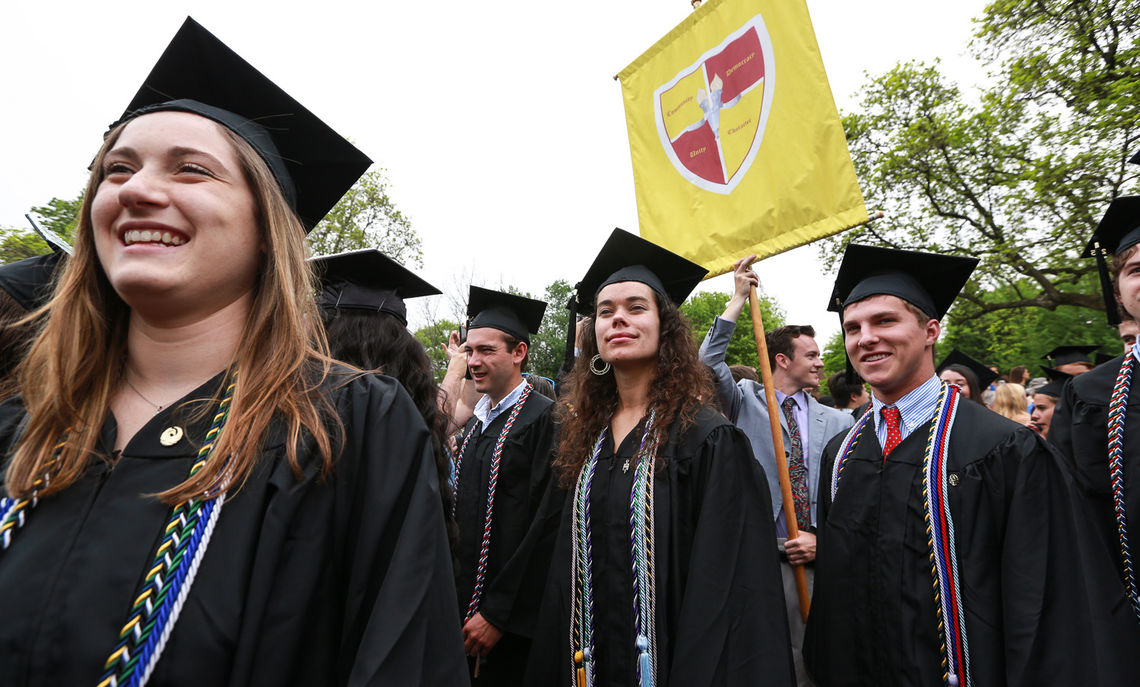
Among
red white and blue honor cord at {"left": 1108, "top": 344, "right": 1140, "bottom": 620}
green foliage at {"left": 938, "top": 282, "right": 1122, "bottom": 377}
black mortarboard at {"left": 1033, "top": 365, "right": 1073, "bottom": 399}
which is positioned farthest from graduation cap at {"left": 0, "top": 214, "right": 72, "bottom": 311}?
green foliage at {"left": 938, "top": 282, "right": 1122, "bottom": 377}

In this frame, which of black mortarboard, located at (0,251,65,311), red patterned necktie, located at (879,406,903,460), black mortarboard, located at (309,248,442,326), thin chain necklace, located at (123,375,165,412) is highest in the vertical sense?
black mortarboard, located at (309,248,442,326)

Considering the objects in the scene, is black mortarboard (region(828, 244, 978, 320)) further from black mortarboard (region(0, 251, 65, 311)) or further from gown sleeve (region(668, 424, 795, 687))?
black mortarboard (region(0, 251, 65, 311))

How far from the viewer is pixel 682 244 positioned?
4164 millimetres

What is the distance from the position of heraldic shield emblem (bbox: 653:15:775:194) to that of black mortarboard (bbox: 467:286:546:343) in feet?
5.27

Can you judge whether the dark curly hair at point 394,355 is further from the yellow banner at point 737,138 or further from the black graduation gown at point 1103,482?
the black graduation gown at point 1103,482

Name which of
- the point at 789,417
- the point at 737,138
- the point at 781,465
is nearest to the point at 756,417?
the point at 789,417

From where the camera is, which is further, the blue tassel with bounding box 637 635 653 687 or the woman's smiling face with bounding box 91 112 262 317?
the blue tassel with bounding box 637 635 653 687

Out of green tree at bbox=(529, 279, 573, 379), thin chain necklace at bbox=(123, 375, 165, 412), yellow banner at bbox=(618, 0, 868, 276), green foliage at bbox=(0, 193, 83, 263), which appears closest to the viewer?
thin chain necklace at bbox=(123, 375, 165, 412)

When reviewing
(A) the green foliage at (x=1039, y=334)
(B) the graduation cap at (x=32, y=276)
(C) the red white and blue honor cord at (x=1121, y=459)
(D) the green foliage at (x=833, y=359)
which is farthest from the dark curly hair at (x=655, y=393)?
(D) the green foliage at (x=833, y=359)

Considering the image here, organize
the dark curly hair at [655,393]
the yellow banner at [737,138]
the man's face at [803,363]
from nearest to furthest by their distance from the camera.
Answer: the dark curly hair at [655,393]
the yellow banner at [737,138]
the man's face at [803,363]

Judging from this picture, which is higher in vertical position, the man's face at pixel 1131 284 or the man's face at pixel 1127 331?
the man's face at pixel 1127 331

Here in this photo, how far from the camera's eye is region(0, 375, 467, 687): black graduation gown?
104cm

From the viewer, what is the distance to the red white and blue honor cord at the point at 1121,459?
2318 mm

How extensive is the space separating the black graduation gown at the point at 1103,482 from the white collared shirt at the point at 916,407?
2.00ft
